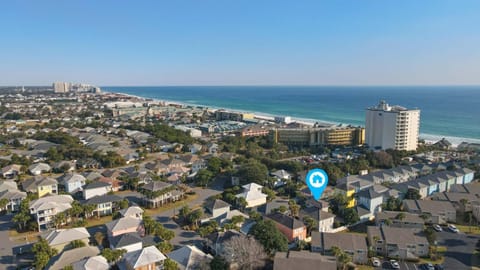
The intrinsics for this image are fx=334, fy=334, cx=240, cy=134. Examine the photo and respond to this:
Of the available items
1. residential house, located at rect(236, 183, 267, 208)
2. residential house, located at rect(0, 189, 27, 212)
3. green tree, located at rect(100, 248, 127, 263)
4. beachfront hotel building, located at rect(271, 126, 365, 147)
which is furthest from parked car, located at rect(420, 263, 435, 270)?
beachfront hotel building, located at rect(271, 126, 365, 147)

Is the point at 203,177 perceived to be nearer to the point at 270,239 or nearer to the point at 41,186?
the point at 41,186

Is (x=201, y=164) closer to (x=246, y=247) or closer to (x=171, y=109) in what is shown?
(x=246, y=247)

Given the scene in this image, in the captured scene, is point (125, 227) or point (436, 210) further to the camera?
point (436, 210)

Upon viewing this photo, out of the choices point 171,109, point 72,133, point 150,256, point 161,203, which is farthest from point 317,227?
point 171,109

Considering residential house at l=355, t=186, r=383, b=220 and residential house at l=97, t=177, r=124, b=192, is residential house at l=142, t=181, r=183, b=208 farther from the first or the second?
residential house at l=355, t=186, r=383, b=220

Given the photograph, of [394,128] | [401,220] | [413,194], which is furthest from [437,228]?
[394,128]

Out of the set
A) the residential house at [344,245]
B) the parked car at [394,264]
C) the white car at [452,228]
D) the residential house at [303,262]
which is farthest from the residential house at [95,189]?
the white car at [452,228]
